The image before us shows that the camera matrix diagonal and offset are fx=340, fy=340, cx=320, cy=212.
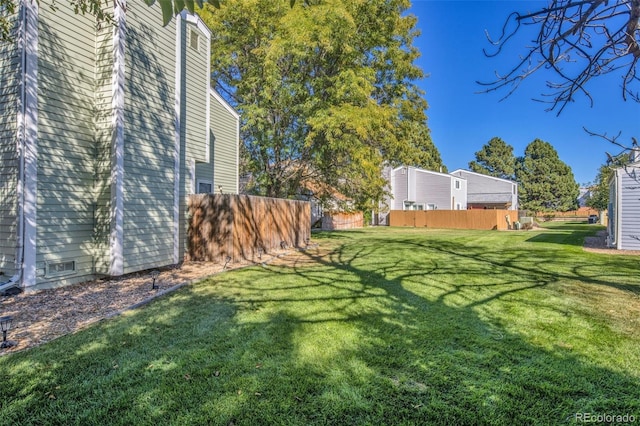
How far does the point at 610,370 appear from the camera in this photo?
3.16 meters

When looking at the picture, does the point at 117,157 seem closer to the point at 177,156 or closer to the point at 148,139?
the point at 148,139

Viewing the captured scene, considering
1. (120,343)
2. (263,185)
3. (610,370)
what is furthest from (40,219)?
(263,185)

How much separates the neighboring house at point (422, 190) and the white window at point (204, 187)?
2126 centimetres

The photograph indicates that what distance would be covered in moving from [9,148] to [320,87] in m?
9.82

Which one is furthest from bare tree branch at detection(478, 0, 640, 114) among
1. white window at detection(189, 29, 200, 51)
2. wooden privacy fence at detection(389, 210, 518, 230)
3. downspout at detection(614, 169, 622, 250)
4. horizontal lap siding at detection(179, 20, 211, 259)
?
wooden privacy fence at detection(389, 210, 518, 230)

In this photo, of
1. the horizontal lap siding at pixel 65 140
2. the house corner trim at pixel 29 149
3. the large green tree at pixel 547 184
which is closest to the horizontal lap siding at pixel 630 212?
the horizontal lap siding at pixel 65 140

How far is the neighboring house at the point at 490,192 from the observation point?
34.4 m

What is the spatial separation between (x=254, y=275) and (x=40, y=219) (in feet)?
13.1

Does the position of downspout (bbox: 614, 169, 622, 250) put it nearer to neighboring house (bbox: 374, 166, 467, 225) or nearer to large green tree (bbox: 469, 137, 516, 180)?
neighboring house (bbox: 374, 166, 467, 225)

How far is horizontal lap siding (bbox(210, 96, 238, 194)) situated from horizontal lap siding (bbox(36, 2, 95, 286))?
4.37 m

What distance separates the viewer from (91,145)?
22.4 feet

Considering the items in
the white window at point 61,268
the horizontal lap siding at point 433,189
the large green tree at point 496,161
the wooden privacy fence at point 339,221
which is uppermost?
the large green tree at point 496,161

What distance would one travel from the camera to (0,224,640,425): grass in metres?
2.57

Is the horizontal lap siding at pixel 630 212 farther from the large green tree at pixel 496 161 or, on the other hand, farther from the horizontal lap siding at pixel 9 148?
the large green tree at pixel 496 161
